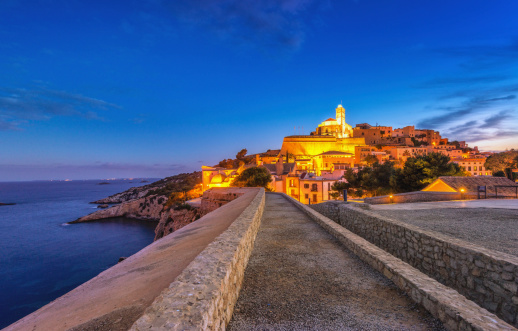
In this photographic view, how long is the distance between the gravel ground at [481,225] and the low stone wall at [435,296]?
10.1 feet

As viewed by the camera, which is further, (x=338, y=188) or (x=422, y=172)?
(x=338, y=188)

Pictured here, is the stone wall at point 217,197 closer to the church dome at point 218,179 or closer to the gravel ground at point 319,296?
the church dome at point 218,179

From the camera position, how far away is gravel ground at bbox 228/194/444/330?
2.79 meters

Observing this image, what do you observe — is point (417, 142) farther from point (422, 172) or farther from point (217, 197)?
point (217, 197)

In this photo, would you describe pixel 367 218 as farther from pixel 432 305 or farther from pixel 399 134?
pixel 399 134

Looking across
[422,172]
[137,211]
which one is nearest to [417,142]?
[422,172]

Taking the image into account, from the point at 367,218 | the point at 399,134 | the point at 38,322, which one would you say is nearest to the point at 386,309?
the point at 38,322

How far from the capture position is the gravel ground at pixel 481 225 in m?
5.79

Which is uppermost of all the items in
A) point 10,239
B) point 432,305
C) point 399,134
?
point 399,134

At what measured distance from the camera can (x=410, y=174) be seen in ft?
72.6

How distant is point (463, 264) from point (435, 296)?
241 centimetres

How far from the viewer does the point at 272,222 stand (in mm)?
8984

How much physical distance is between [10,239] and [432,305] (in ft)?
159

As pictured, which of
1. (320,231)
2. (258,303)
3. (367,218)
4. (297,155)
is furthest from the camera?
(297,155)
